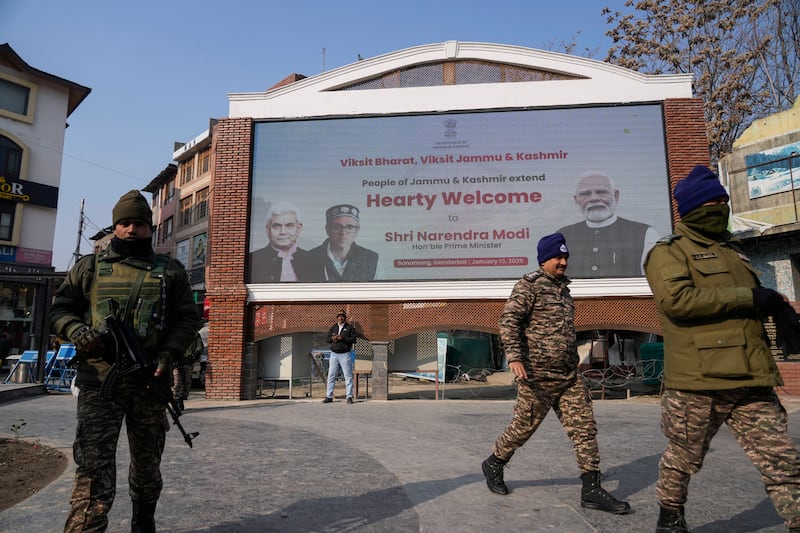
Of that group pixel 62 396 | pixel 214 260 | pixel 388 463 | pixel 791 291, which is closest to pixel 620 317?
pixel 791 291

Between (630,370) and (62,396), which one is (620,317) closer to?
(630,370)

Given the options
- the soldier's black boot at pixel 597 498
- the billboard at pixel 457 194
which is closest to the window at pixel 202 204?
the billboard at pixel 457 194

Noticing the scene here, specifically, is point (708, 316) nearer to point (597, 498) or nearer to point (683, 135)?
point (597, 498)

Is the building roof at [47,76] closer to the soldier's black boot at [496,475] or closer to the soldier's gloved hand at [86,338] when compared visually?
the soldier's gloved hand at [86,338]

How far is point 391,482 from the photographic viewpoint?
13.3 feet

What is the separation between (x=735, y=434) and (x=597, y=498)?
104cm

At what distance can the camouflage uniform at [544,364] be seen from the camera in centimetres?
361

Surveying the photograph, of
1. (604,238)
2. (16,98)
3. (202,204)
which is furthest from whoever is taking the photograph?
(202,204)

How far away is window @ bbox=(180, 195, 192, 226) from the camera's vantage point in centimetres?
3497

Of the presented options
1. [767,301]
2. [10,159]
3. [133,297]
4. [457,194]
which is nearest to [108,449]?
[133,297]

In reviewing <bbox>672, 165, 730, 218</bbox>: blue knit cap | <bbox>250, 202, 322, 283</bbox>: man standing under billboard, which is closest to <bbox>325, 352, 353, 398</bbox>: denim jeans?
<bbox>250, 202, 322, 283</bbox>: man standing under billboard

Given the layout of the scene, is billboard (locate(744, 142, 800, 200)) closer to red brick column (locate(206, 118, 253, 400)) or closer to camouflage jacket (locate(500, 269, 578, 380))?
red brick column (locate(206, 118, 253, 400))

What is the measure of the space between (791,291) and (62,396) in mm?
15324

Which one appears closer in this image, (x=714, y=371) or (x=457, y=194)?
(x=714, y=371)
